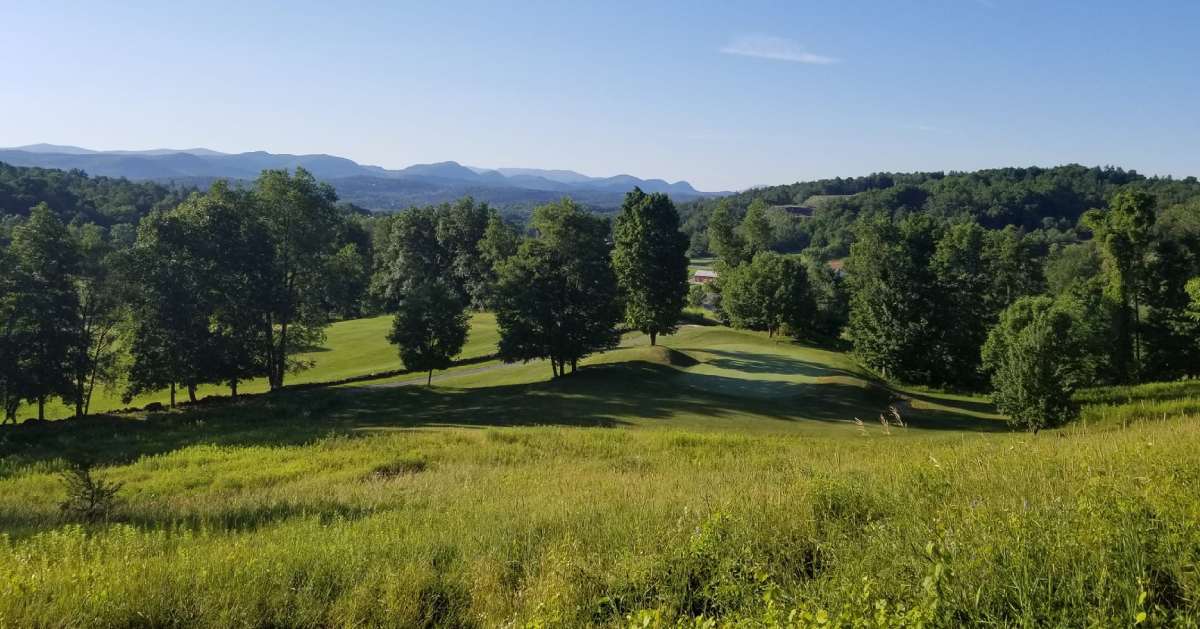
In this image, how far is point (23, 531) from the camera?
9.71 metres

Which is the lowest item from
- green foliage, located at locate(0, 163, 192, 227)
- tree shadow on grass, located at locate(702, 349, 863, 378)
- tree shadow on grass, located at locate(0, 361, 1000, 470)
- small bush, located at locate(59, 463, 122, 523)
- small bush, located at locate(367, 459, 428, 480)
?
tree shadow on grass, located at locate(0, 361, 1000, 470)

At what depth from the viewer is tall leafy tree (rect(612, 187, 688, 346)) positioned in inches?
1962

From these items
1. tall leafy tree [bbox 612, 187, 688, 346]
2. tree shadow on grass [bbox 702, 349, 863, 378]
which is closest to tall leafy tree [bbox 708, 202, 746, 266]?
tall leafy tree [bbox 612, 187, 688, 346]

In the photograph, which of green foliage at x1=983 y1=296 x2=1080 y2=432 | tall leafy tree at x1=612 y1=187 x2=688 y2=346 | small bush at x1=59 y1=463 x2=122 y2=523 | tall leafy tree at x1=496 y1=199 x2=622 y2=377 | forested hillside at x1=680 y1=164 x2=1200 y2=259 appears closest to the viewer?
small bush at x1=59 y1=463 x2=122 y2=523

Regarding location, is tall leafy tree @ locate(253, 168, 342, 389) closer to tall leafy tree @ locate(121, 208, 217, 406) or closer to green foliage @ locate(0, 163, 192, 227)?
tall leafy tree @ locate(121, 208, 217, 406)

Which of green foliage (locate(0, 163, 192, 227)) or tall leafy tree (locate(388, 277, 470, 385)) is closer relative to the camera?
tall leafy tree (locate(388, 277, 470, 385))

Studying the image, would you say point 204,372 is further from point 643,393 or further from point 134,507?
point 134,507

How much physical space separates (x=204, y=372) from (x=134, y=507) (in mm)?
27538

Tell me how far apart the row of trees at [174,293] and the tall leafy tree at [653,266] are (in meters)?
20.8

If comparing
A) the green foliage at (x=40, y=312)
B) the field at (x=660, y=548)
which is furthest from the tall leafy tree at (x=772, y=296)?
the green foliage at (x=40, y=312)

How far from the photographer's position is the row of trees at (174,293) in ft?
103

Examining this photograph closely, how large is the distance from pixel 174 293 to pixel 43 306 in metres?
5.68

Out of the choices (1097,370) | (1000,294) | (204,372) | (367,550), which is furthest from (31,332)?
(1000,294)

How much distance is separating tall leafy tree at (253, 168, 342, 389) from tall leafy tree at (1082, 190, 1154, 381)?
169 ft
